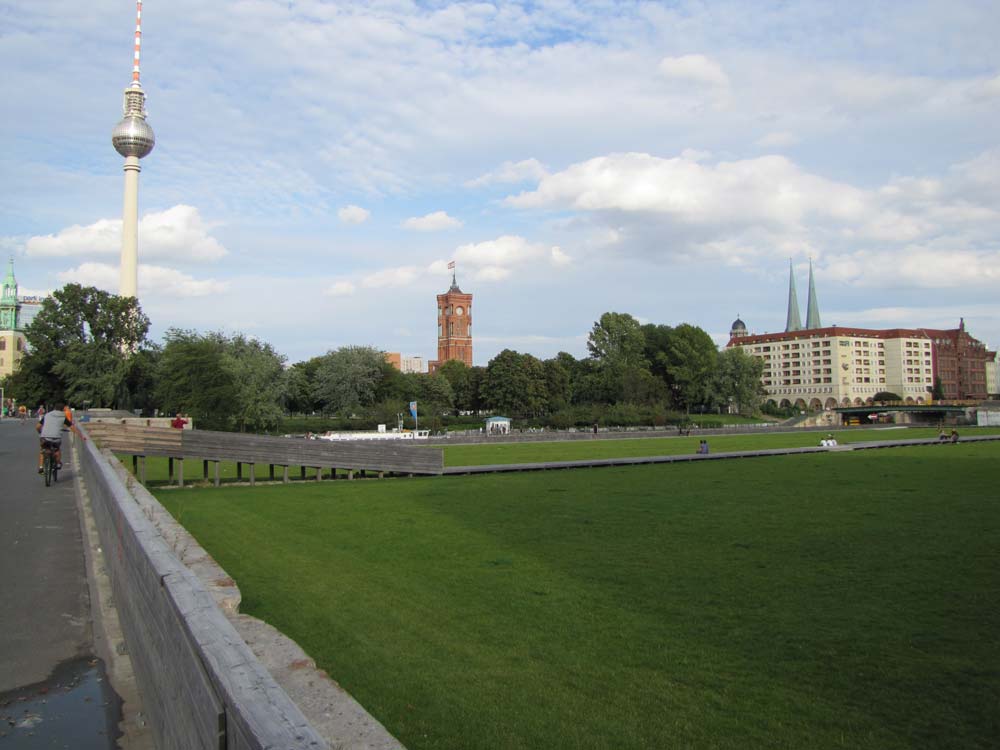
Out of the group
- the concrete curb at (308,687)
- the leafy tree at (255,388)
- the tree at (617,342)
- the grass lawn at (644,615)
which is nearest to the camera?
the concrete curb at (308,687)

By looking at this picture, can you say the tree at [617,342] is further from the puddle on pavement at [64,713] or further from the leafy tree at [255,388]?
the puddle on pavement at [64,713]

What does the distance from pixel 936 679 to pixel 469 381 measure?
118 meters

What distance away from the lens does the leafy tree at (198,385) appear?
221ft

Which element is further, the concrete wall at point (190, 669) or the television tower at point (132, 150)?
the television tower at point (132, 150)

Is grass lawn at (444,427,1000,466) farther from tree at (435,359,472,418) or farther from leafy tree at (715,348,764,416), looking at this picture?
leafy tree at (715,348,764,416)

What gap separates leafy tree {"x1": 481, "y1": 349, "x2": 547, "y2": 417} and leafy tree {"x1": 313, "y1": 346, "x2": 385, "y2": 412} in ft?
60.9

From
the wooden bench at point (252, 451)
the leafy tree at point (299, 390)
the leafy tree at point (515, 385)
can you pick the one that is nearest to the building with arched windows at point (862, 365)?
the leafy tree at point (515, 385)

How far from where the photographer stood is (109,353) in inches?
2645

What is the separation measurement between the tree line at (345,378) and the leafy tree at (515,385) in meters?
0.16

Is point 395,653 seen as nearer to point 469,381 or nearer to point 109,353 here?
point 109,353

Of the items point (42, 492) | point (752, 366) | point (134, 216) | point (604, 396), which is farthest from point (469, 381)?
point (42, 492)

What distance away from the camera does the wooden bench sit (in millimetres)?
22312

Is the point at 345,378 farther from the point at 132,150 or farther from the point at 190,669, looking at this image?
the point at 190,669

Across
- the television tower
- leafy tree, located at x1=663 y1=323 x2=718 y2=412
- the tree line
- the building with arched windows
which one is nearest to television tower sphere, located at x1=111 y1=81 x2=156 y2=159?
the television tower
